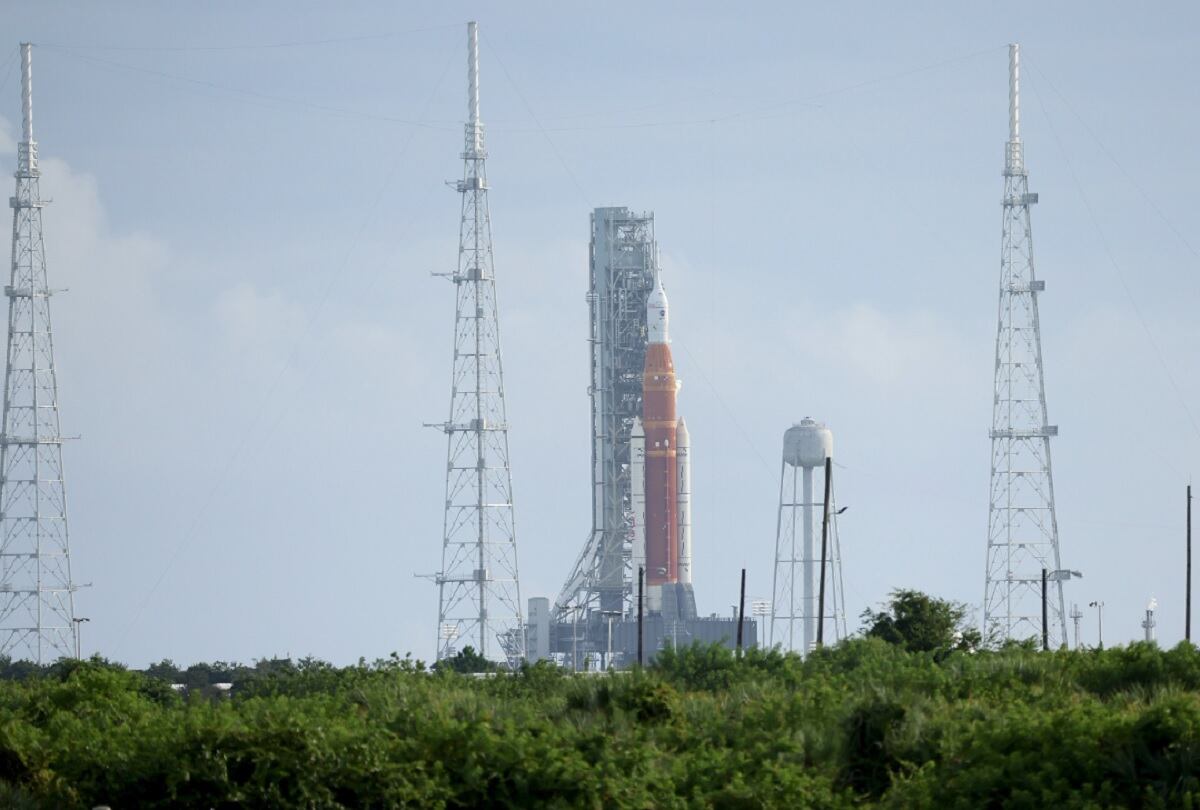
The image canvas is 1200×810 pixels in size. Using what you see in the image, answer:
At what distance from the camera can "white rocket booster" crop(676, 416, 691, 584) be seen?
5197 inches

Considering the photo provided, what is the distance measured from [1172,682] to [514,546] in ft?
242

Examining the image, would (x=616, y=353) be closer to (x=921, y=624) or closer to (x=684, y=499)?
(x=684, y=499)

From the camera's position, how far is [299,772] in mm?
27516

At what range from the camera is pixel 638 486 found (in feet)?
434

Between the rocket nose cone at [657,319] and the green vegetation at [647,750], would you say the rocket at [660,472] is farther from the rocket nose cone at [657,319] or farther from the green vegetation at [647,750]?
the green vegetation at [647,750]

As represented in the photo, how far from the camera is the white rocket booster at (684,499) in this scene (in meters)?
132

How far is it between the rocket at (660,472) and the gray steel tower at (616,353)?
2.29 metres

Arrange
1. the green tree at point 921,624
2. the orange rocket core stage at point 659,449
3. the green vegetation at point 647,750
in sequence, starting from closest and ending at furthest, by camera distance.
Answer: the green vegetation at point 647,750, the green tree at point 921,624, the orange rocket core stage at point 659,449

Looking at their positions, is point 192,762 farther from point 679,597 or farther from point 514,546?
point 679,597

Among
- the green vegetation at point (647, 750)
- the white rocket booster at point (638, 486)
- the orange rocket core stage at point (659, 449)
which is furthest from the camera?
the white rocket booster at point (638, 486)

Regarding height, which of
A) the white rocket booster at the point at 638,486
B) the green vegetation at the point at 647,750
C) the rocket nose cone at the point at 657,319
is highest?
the rocket nose cone at the point at 657,319

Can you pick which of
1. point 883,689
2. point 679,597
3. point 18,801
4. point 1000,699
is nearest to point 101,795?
point 18,801

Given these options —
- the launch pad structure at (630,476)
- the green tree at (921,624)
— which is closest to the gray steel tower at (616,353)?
the launch pad structure at (630,476)

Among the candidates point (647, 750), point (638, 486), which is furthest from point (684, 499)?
point (647, 750)
